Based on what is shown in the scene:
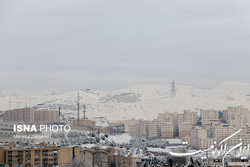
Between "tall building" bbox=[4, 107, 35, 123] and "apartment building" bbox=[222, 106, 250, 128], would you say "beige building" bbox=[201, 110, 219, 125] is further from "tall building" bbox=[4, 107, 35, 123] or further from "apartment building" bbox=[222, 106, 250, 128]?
"tall building" bbox=[4, 107, 35, 123]

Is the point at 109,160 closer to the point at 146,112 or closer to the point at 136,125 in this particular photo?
the point at 136,125

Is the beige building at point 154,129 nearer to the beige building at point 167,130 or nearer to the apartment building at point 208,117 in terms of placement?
the beige building at point 167,130

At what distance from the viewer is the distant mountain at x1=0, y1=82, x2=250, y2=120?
12506 cm

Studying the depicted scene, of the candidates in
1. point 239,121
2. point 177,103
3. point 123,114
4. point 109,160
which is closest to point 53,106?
point 123,114

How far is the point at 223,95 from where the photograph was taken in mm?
141125

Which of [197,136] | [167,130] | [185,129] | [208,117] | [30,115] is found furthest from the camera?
[208,117]

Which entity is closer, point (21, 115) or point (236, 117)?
point (21, 115)

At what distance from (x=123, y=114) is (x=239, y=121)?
37308 millimetres

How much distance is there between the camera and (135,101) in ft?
463

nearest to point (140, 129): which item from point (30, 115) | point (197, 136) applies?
point (197, 136)

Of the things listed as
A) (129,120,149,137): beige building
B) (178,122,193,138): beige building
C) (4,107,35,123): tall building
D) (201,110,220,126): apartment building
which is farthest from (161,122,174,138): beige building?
(4,107,35,123): tall building

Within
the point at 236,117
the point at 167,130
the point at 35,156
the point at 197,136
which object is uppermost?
the point at 236,117

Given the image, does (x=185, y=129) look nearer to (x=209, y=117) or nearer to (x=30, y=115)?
(x=209, y=117)

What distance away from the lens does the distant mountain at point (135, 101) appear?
125062mm
